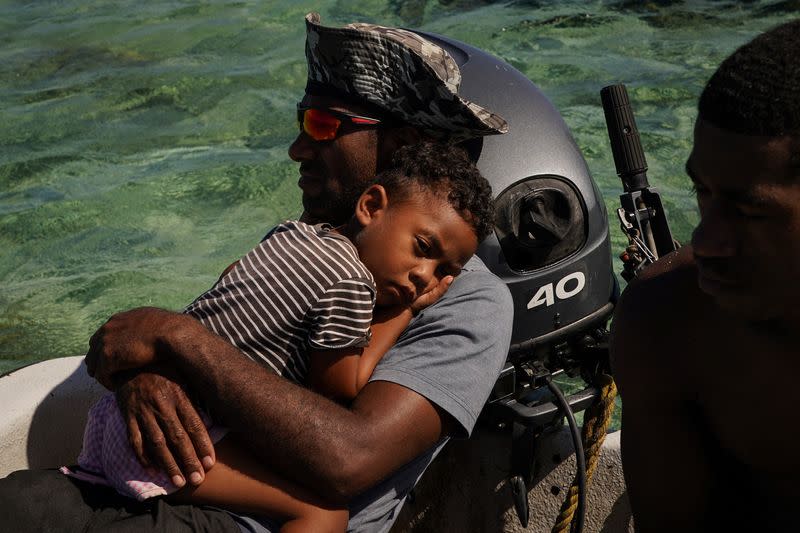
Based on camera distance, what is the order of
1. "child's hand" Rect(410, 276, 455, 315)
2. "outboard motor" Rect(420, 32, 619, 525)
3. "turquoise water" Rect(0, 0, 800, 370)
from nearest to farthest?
"child's hand" Rect(410, 276, 455, 315)
"outboard motor" Rect(420, 32, 619, 525)
"turquoise water" Rect(0, 0, 800, 370)

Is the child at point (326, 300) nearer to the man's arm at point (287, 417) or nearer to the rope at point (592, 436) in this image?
the man's arm at point (287, 417)

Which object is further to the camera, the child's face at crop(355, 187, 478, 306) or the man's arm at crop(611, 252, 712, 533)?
the child's face at crop(355, 187, 478, 306)

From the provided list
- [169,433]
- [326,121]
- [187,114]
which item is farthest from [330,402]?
[187,114]

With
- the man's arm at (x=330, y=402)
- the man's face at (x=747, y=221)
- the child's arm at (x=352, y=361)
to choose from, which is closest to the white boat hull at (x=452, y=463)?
the man's arm at (x=330, y=402)

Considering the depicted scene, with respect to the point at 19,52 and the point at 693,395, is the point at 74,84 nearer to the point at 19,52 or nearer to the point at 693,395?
the point at 19,52

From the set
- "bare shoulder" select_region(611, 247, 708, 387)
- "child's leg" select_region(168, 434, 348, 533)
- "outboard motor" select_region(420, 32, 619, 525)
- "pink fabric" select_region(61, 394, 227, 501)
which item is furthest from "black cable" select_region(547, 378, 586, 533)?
"pink fabric" select_region(61, 394, 227, 501)

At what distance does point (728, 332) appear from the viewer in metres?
1.95

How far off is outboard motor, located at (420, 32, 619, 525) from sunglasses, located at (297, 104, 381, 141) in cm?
35

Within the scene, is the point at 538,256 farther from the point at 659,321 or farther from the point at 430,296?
the point at 659,321

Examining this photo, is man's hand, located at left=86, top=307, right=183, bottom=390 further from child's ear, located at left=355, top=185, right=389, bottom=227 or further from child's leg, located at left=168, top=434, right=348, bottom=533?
child's ear, located at left=355, top=185, right=389, bottom=227

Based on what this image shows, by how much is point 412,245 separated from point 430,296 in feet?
0.46

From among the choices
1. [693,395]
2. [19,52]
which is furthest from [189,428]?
[19,52]

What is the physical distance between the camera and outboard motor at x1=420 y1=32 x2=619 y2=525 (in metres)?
2.79

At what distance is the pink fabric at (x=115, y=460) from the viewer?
2256mm
